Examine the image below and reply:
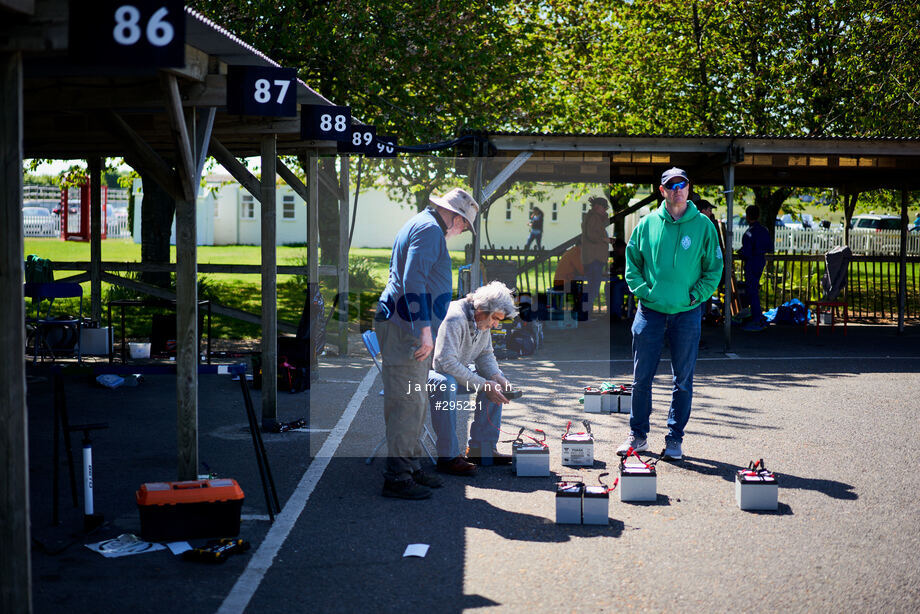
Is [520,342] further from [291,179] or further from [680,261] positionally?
[680,261]

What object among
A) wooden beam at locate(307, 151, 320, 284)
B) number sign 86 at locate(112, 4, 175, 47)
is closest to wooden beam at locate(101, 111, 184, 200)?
number sign 86 at locate(112, 4, 175, 47)

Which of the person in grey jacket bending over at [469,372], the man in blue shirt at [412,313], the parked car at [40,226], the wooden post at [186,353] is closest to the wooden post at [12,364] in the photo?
the wooden post at [186,353]

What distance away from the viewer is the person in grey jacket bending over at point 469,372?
6.89 m

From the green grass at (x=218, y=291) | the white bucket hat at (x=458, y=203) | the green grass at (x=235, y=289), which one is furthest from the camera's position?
the green grass at (x=235, y=289)

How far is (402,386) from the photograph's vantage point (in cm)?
638

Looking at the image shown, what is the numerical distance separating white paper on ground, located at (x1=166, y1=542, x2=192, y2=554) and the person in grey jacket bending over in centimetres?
221

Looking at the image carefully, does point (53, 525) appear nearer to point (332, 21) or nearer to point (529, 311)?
point (529, 311)

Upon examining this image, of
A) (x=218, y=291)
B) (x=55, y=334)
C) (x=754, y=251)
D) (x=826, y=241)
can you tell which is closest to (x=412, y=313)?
(x=55, y=334)

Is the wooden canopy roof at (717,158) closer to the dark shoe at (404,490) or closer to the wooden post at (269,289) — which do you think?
the wooden post at (269,289)

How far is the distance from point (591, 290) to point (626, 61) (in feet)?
31.1

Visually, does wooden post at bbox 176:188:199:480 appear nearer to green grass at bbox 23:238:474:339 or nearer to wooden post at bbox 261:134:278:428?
wooden post at bbox 261:134:278:428

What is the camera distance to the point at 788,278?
26062mm

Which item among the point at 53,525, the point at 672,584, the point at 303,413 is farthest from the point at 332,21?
the point at 672,584

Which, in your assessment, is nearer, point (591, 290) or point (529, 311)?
point (529, 311)
